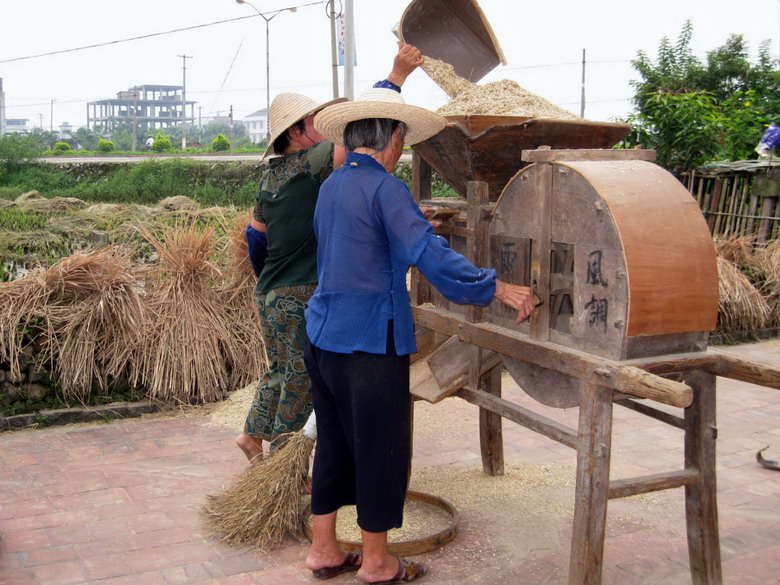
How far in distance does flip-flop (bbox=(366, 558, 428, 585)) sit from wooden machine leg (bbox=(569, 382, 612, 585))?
67cm

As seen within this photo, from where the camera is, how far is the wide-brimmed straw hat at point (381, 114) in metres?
2.76

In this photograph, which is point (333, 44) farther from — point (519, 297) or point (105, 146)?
point (105, 146)

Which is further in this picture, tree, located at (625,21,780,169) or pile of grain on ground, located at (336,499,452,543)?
tree, located at (625,21,780,169)

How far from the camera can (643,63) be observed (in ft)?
50.8

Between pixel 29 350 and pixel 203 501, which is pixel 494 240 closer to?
pixel 203 501

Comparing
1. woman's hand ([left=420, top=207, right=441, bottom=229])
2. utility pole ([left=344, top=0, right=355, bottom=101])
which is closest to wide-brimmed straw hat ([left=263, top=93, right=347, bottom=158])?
woman's hand ([left=420, top=207, right=441, bottom=229])

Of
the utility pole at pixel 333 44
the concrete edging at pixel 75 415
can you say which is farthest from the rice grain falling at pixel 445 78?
the utility pole at pixel 333 44

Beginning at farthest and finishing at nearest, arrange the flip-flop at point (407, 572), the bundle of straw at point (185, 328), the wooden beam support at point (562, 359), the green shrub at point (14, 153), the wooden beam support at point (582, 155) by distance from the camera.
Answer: the green shrub at point (14, 153), the bundle of straw at point (185, 328), the flip-flop at point (407, 572), the wooden beam support at point (582, 155), the wooden beam support at point (562, 359)

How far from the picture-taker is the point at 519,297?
2756 mm

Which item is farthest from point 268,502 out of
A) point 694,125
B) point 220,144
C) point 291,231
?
point 220,144

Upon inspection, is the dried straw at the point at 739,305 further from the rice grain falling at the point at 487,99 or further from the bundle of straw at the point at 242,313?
the rice grain falling at the point at 487,99

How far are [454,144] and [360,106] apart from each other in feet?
1.79

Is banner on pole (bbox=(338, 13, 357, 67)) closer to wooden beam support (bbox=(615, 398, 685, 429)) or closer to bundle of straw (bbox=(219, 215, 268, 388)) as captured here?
bundle of straw (bbox=(219, 215, 268, 388))

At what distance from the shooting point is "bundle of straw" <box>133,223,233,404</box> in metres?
5.27
